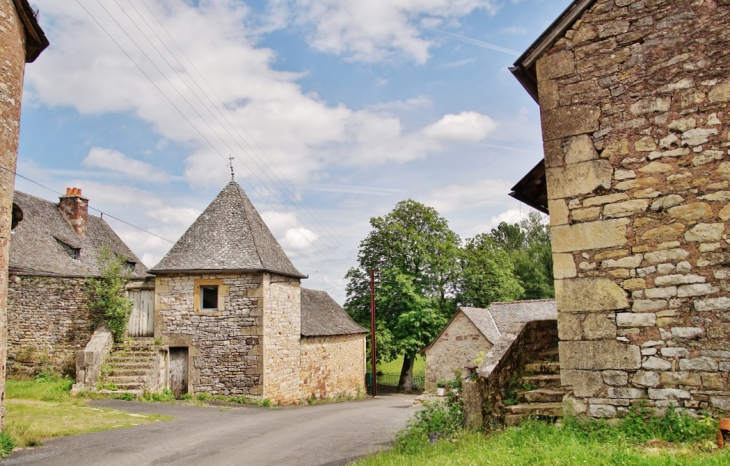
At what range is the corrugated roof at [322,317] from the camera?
22.5 metres

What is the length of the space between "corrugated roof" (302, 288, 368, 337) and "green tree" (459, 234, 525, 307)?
374 inches

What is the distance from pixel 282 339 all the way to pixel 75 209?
41.9 feet

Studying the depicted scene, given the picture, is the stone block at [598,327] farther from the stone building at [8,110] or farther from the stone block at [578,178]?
the stone building at [8,110]

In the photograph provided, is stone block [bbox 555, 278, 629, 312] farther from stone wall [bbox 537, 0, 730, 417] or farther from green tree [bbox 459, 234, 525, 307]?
green tree [bbox 459, 234, 525, 307]

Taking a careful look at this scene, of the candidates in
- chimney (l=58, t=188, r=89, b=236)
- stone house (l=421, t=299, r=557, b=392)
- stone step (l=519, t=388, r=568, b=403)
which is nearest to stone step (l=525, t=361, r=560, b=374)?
stone step (l=519, t=388, r=568, b=403)

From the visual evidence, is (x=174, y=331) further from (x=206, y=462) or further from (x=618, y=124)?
(x=618, y=124)

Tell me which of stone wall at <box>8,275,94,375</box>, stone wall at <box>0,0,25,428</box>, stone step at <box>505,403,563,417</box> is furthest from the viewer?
stone wall at <box>8,275,94,375</box>

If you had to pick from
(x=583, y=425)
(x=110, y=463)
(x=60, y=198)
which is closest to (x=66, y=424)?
(x=110, y=463)

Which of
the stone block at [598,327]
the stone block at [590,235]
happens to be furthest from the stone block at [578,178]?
the stone block at [598,327]

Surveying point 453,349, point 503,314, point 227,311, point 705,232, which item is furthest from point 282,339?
point 705,232

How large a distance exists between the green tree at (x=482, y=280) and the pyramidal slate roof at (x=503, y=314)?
628 cm

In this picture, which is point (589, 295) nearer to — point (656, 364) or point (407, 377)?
point (656, 364)

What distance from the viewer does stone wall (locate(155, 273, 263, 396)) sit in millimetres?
17562

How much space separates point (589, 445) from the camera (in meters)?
5.56
